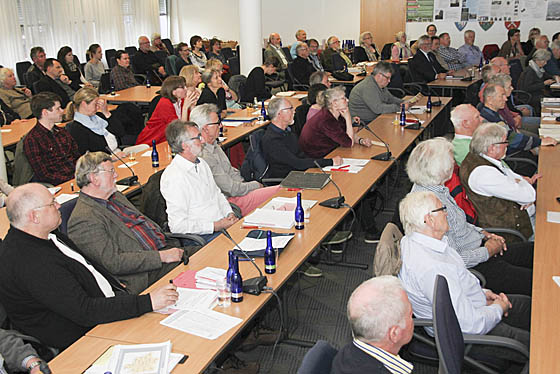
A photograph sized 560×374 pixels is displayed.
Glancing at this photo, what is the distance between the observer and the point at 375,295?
213cm

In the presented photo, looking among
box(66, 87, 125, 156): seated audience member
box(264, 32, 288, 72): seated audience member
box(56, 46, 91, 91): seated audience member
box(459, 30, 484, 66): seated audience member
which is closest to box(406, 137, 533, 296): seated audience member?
box(66, 87, 125, 156): seated audience member

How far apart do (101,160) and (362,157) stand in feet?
8.44

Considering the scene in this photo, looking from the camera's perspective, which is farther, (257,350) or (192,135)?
(192,135)

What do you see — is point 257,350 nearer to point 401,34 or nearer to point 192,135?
point 192,135

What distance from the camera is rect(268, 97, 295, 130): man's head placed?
5.04 m

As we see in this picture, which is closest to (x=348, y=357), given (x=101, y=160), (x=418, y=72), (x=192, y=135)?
(x=101, y=160)

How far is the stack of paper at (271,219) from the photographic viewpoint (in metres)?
3.66

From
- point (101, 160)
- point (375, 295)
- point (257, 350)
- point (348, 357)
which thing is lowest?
point (257, 350)

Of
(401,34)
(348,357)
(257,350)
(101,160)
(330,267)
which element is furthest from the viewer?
(401,34)

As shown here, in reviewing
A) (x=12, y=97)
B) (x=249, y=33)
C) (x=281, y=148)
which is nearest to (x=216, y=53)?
(x=249, y=33)

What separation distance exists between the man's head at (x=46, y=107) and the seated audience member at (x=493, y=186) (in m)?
3.40

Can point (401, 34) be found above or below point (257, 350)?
above

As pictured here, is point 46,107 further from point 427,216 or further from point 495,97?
point 495,97

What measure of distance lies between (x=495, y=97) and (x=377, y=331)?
4.31 metres
